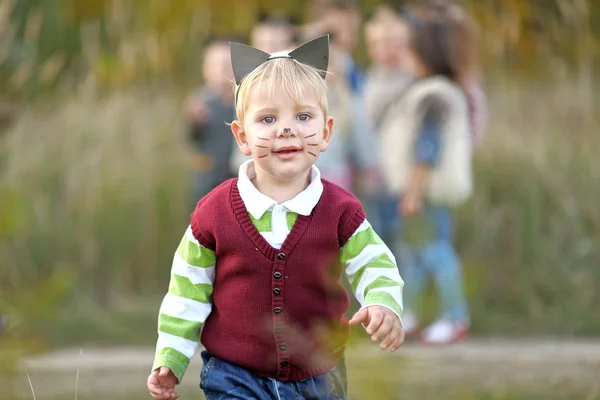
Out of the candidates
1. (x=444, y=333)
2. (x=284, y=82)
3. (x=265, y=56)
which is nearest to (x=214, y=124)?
(x=444, y=333)

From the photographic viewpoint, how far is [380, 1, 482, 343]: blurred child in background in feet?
20.2

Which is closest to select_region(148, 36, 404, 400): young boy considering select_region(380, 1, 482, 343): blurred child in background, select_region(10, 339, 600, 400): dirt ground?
select_region(10, 339, 600, 400): dirt ground

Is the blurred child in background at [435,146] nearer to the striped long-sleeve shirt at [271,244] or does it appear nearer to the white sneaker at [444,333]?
the white sneaker at [444,333]

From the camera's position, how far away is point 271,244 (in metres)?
2.77

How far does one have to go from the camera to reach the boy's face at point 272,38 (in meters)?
6.29

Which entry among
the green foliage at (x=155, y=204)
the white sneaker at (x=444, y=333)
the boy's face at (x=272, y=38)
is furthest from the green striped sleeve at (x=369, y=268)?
the green foliage at (x=155, y=204)

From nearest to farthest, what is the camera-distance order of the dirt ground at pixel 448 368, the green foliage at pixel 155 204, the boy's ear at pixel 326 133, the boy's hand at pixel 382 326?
1. the boy's hand at pixel 382 326
2. the boy's ear at pixel 326 133
3. the dirt ground at pixel 448 368
4. the green foliage at pixel 155 204

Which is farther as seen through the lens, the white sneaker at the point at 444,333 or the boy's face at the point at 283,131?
the white sneaker at the point at 444,333

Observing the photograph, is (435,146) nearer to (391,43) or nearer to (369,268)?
(391,43)

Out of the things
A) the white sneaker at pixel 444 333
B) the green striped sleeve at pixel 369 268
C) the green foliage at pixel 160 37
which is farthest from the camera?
the green foliage at pixel 160 37

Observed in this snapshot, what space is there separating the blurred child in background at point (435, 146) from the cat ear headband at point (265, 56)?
3.21 metres

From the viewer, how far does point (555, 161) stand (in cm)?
774

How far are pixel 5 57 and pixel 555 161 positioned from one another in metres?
3.83

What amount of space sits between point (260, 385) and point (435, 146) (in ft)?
11.7
